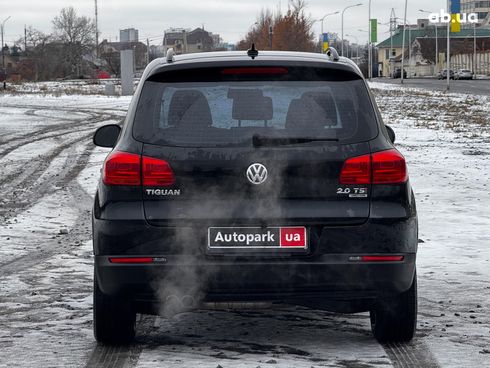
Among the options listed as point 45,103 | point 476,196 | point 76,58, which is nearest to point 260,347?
point 476,196

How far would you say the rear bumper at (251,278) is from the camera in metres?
5.15

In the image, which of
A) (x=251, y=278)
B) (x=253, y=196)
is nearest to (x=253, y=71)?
(x=253, y=196)

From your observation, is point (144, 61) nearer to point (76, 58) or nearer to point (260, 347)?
point (76, 58)

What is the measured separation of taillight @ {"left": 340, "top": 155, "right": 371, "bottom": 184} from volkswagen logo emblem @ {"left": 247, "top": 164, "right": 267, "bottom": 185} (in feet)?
1.30

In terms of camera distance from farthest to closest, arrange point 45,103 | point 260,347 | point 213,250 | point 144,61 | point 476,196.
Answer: point 144,61 → point 45,103 → point 476,196 → point 260,347 → point 213,250

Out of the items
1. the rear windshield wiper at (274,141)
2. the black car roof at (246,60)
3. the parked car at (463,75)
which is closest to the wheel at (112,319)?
the rear windshield wiper at (274,141)

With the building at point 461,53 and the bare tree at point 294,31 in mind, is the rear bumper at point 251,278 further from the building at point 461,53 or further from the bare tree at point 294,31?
Answer: the building at point 461,53

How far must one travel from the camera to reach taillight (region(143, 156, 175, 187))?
520 cm

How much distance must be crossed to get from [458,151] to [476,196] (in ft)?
22.3

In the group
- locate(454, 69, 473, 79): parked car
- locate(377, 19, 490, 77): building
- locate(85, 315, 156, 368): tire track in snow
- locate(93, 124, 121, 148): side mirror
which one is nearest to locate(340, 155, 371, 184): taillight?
locate(85, 315, 156, 368): tire track in snow

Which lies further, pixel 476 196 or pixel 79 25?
pixel 79 25

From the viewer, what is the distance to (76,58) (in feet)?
448

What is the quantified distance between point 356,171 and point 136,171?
110 cm

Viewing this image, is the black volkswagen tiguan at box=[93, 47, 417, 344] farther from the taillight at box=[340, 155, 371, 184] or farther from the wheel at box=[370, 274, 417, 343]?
the wheel at box=[370, 274, 417, 343]
